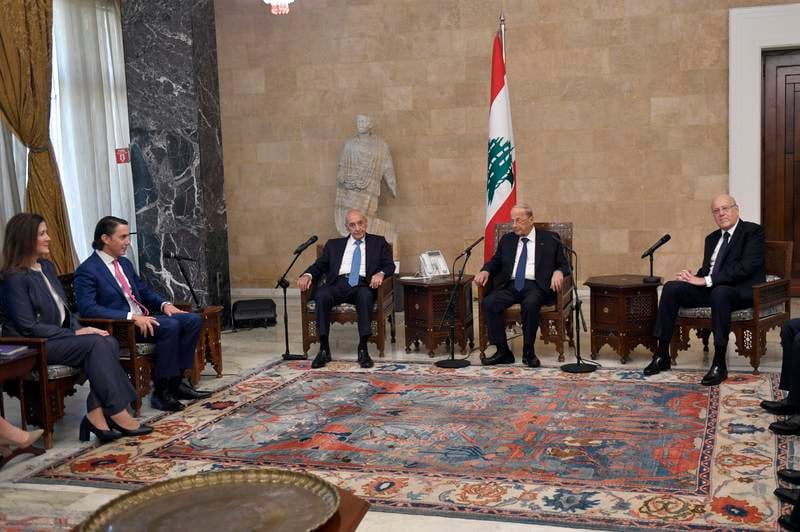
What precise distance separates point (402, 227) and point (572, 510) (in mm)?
7193

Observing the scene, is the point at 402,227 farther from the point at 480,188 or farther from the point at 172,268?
the point at 172,268

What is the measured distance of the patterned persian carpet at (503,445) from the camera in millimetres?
3982

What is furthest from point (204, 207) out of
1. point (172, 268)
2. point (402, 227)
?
point (402, 227)

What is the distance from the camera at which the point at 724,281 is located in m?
6.41

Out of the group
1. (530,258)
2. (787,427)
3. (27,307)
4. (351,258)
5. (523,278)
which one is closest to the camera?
(787,427)

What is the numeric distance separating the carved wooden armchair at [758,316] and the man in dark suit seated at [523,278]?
101 cm

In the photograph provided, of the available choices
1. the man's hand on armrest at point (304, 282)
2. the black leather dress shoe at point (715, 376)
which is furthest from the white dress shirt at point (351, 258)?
the black leather dress shoe at point (715, 376)

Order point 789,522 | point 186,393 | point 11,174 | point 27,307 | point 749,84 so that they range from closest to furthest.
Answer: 1. point 789,522
2. point 27,307
3. point 186,393
4. point 11,174
5. point 749,84

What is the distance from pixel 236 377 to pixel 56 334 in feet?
5.86

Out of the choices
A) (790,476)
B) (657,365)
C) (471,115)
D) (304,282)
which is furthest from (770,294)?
(471,115)

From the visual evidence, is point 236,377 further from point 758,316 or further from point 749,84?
point 749,84

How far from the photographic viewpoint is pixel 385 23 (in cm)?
1066

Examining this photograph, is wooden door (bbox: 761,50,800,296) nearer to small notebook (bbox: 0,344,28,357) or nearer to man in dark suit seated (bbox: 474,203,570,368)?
man in dark suit seated (bbox: 474,203,570,368)

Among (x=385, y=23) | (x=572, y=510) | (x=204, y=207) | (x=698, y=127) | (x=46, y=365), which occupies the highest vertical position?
(x=385, y=23)
